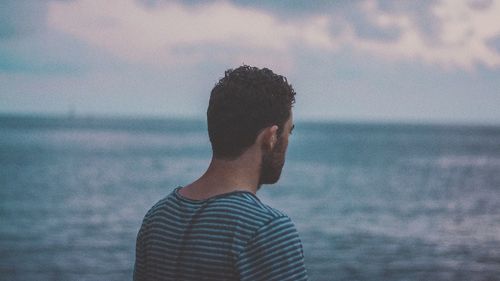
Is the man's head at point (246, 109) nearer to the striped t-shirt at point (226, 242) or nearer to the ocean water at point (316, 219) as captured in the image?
the striped t-shirt at point (226, 242)

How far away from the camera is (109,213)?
26594 millimetres

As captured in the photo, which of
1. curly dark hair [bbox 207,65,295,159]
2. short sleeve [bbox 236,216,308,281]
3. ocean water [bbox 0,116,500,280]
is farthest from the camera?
ocean water [bbox 0,116,500,280]

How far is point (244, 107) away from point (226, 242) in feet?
1.37

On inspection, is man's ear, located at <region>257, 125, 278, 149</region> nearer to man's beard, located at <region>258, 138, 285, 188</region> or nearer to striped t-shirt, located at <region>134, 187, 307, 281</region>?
man's beard, located at <region>258, 138, 285, 188</region>

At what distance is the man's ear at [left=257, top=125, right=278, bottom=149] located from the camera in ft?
7.30

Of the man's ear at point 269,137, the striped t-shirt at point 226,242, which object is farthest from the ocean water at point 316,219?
the man's ear at point 269,137

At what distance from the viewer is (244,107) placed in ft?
7.23

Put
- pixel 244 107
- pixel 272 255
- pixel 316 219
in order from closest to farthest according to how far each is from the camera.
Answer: pixel 272 255
pixel 244 107
pixel 316 219

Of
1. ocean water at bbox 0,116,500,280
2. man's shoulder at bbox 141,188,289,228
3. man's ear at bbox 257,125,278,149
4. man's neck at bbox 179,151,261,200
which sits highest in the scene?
ocean water at bbox 0,116,500,280

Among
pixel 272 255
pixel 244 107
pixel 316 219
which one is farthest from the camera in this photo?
pixel 316 219

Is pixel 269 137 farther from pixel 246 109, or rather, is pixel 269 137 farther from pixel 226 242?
pixel 226 242

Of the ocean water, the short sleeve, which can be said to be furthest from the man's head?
the ocean water

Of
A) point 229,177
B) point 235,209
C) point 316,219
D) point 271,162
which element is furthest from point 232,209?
point 316,219

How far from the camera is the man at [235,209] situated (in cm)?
206
